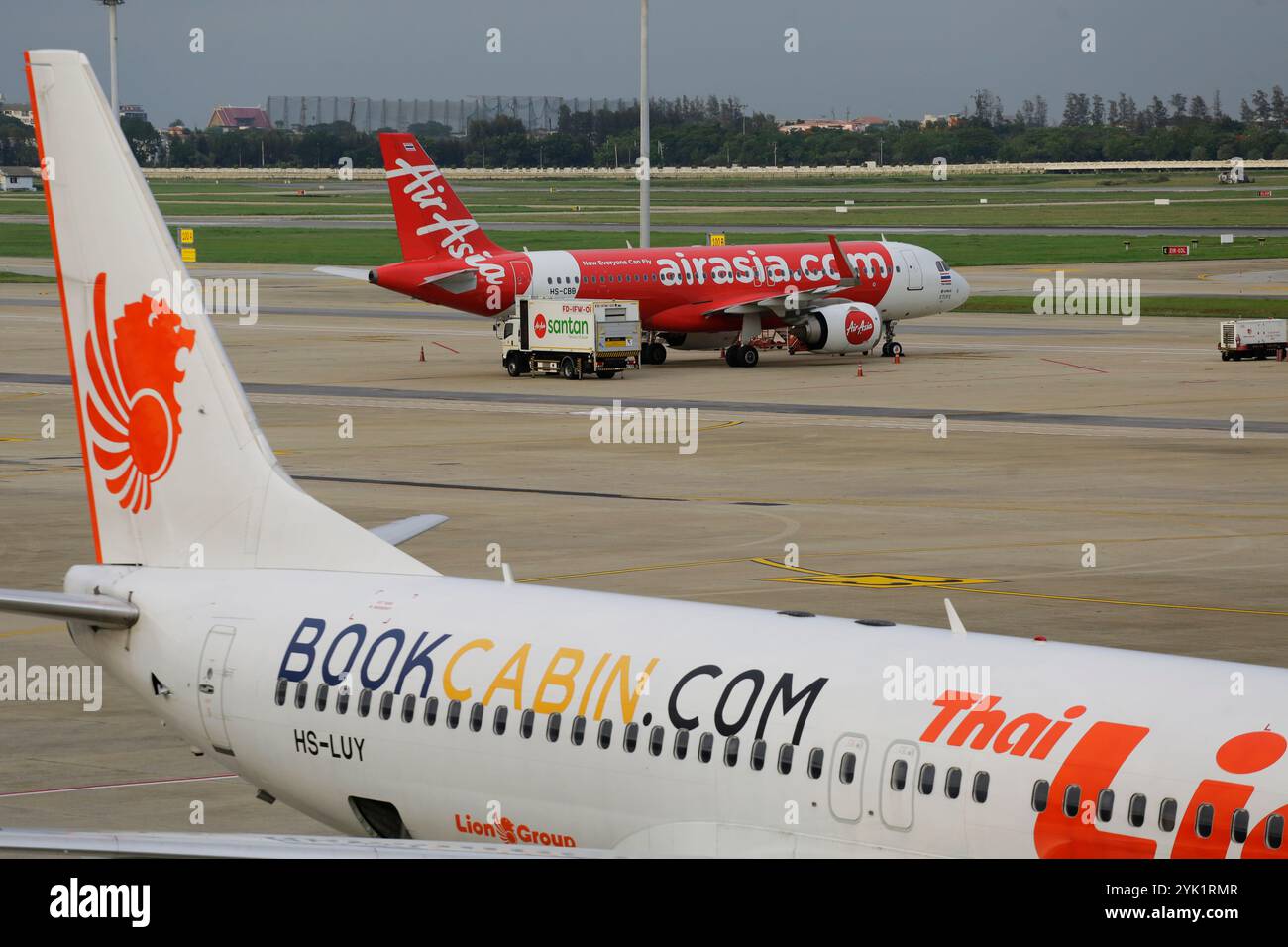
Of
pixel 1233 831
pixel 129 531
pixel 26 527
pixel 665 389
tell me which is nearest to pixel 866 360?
pixel 665 389

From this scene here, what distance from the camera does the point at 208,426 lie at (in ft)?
64.4

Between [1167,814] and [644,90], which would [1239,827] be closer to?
[1167,814]

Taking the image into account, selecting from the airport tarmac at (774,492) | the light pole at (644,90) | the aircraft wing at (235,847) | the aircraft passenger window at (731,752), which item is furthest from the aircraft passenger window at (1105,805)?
the light pole at (644,90)

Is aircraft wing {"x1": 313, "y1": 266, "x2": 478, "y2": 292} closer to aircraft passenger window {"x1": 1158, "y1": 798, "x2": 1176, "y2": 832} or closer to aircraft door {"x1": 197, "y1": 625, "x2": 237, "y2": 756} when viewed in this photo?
aircraft door {"x1": 197, "y1": 625, "x2": 237, "y2": 756}

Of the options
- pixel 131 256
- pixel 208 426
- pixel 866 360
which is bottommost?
pixel 866 360

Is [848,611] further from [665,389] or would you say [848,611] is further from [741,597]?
[665,389]

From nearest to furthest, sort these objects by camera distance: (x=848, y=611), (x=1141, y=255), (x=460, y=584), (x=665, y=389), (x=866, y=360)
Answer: (x=460, y=584)
(x=848, y=611)
(x=665, y=389)
(x=866, y=360)
(x=1141, y=255)

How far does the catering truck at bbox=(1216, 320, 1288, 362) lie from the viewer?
7819cm

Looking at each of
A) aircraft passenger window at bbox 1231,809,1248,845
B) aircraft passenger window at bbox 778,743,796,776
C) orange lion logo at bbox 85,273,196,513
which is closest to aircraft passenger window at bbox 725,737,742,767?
aircraft passenger window at bbox 778,743,796,776

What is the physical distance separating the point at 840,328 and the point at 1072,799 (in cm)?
6641

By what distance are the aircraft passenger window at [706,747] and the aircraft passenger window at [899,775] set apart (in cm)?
170

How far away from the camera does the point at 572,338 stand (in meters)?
75.3

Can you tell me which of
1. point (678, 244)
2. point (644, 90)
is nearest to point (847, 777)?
point (644, 90)
